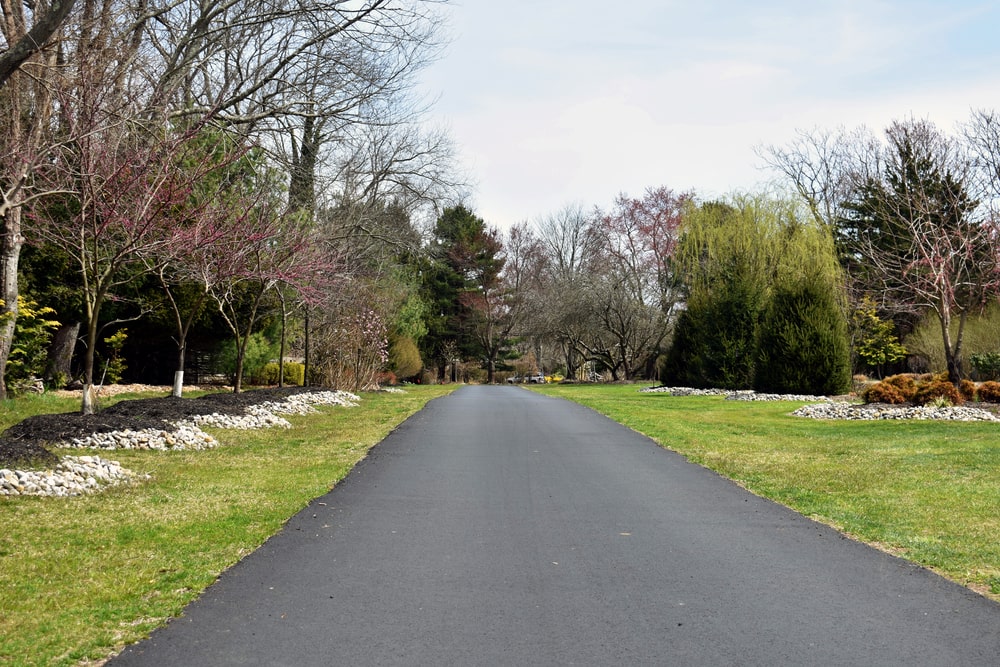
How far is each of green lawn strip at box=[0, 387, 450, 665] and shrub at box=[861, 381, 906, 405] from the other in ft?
44.5

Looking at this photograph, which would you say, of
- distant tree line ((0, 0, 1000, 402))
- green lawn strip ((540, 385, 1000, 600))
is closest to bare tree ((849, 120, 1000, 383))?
distant tree line ((0, 0, 1000, 402))

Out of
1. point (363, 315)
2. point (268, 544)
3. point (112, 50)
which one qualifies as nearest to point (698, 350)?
point (363, 315)

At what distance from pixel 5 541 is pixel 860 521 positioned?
6.80 meters

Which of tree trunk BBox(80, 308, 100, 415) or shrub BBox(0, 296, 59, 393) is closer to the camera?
tree trunk BBox(80, 308, 100, 415)

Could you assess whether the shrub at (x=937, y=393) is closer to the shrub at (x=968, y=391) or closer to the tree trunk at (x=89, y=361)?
the shrub at (x=968, y=391)

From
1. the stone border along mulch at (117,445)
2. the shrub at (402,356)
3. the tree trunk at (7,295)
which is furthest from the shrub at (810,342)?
the tree trunk at (7,295)

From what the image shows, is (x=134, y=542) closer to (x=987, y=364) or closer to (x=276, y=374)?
(x=276, y=374)

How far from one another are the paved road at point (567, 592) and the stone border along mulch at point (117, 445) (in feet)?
7.65

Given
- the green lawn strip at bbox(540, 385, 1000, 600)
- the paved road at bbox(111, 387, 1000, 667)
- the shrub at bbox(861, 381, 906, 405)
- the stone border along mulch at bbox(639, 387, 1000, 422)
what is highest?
the shrub at bbox(861, 381, 906, 405)

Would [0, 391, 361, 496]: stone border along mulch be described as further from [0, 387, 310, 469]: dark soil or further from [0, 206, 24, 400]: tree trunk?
[0, 206, 24, 400]: tree trunk

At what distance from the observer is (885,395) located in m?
19.5

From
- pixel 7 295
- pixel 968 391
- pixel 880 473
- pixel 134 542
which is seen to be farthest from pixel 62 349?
pixel 968 391

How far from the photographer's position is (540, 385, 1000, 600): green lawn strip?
255 inches

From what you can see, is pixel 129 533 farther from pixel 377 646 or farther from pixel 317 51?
pixel 317 51
